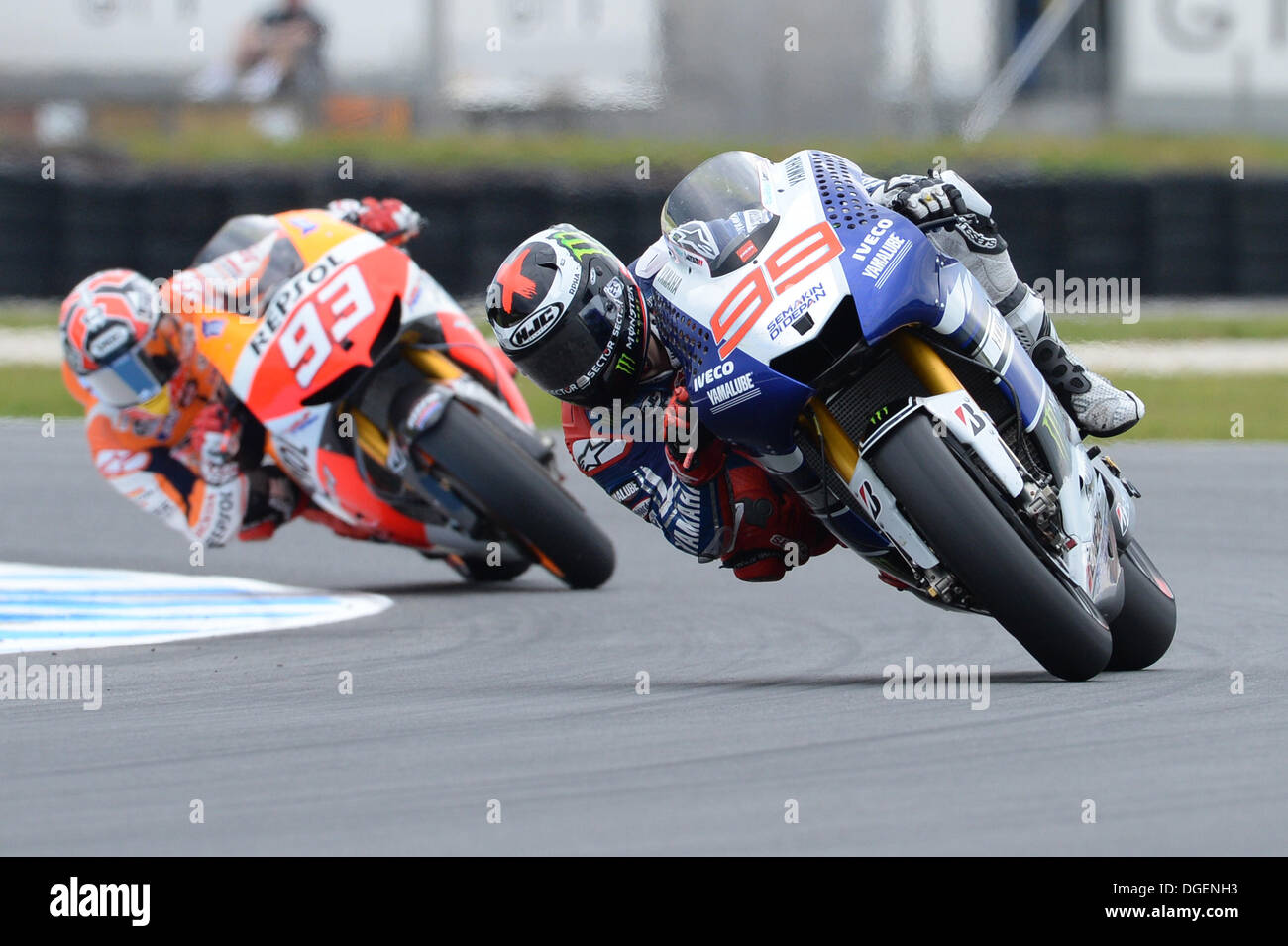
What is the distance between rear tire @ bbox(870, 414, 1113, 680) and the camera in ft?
16.2

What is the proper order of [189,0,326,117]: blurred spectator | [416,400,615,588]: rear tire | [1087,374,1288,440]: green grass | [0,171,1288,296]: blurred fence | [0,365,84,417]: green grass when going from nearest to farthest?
[416,400,615,588]: rear tire < [1087,374,1288,440]: green grass < [0,365,84,417]: green grass < [0,171,1288,296]: blurred fence < [189,0,326,117]: blurred spectator

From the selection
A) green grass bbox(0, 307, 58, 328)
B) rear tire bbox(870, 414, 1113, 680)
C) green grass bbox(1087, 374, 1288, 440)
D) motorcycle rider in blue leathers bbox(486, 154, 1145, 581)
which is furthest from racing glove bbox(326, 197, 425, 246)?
green grass bbox(0, 307, 58, 328)

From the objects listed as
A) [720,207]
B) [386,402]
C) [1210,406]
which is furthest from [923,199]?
[1210,406]

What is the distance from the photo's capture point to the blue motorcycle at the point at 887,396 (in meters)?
5.00

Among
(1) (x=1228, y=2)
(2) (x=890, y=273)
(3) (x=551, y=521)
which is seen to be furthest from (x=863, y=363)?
(1) (x=1228, y=2)

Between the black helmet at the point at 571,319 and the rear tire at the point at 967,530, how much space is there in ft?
2.94

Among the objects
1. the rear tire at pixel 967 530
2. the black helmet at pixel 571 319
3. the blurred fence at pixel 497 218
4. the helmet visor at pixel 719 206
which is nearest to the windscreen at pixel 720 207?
the helmet visor at pixel 719 206

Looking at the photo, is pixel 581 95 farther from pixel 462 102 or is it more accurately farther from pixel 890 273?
pixel 890 273

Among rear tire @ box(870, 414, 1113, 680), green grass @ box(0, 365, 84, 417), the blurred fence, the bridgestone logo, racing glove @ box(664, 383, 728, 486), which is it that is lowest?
rear tire @ box(870, 414, 1113, 680)

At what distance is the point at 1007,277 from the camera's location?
564 centimetres

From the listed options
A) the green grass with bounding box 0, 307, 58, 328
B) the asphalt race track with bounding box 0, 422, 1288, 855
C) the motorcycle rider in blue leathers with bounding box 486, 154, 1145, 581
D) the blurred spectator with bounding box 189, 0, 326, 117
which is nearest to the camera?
the asphalt race track with bounding box 0, 422, 1288, 855

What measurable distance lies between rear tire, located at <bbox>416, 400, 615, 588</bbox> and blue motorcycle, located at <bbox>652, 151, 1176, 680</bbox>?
226 centimetres

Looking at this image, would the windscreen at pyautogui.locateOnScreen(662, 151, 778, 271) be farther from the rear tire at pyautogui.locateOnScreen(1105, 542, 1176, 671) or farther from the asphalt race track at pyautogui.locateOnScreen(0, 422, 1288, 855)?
the rear tire at pyautogui.locateOnScreen(1105, 542, 1176, 671)

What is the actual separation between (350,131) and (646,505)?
64.6 feet
